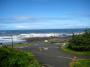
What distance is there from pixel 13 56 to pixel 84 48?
2716cm

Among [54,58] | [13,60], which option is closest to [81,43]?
[54,58]

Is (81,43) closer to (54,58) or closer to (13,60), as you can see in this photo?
(54,58)

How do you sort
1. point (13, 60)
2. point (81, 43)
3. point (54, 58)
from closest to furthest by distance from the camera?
point (13, 60) < point (54, 58) < point (81, 43)

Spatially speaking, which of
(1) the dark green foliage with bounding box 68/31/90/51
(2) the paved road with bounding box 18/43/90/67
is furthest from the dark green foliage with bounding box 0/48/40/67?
(1) the dark green foliage with bounding box 68/31/90/51

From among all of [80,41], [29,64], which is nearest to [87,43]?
[80,41]

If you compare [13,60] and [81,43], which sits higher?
[13,60]

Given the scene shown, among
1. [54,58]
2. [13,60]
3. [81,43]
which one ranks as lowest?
[54,58]

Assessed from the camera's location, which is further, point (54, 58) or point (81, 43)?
point (81, 43)

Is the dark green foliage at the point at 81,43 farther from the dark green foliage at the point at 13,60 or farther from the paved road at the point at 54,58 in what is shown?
the dark green foliage at the point at 13,60

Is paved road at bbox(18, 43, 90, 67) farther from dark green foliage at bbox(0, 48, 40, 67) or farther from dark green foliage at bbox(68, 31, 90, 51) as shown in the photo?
dark green foliage at bbox(0, 48, 40, 67)

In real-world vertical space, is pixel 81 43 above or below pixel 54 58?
above

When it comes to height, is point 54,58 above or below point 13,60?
below

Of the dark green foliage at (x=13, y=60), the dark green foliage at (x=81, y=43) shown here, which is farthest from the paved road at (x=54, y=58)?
the dark green foliage at (x=13, y=60)

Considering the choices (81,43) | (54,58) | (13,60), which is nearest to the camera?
(13,60)
